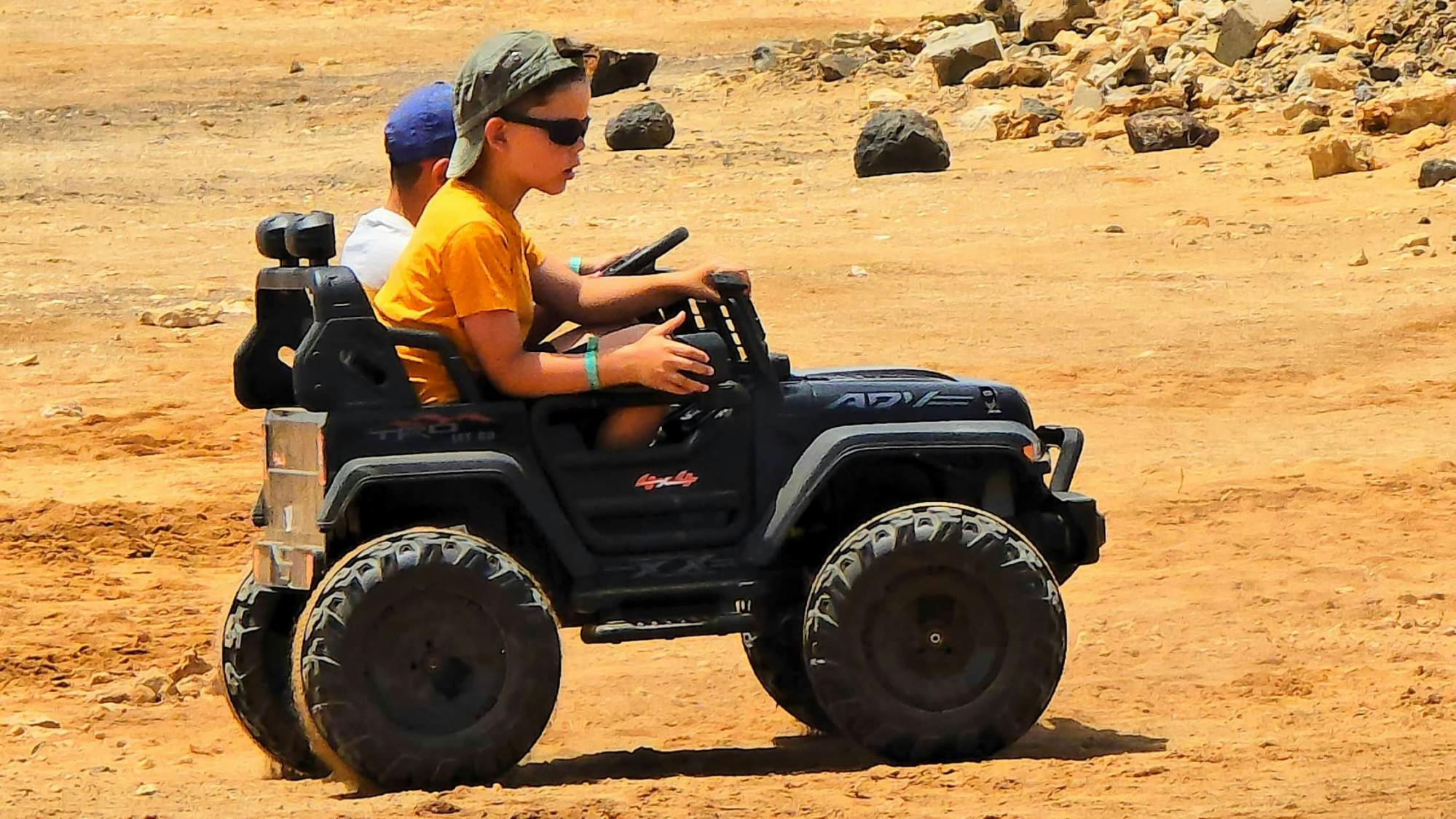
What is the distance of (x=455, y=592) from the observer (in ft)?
18.3

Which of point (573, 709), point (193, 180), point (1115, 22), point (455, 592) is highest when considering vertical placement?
point (1115, 22)

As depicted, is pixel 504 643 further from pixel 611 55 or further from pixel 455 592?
pixel 611 55

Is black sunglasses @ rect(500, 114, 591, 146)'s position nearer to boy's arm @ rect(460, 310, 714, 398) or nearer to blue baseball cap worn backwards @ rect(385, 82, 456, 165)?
boy's arm @ rect(460, 310, 714, 398)

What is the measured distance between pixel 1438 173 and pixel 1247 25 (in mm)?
6616

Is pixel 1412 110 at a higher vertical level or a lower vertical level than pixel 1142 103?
lower

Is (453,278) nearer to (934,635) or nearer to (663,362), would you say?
(663,362)

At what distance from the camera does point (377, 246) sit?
21.5 ft

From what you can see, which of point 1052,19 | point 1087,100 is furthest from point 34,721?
point 1052,19

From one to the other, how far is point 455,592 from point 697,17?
32.7 metres

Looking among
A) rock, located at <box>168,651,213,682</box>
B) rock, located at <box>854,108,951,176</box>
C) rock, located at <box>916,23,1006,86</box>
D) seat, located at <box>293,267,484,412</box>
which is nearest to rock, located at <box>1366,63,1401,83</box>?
rock, located at <box>854,108,951,176</box>

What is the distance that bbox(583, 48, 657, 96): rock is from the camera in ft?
93.1

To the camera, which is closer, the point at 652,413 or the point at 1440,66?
the point at 652,413

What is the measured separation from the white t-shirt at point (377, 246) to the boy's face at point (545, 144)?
2.19 ft

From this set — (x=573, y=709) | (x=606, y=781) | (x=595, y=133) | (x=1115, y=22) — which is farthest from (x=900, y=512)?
(x=1115, y=22)
